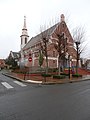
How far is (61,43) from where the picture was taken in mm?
29391

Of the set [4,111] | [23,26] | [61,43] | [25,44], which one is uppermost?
[23,26]

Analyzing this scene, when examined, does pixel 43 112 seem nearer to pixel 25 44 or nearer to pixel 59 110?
pixel 59 110

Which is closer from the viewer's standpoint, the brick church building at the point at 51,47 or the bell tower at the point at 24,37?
the brick church building at the point at 51,47

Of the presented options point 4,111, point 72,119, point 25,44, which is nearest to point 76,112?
point 72,119

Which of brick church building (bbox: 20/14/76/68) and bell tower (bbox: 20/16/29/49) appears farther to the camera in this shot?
bell tower (bbox: 20/16/29/49)

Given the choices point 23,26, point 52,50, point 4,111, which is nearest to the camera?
point 4,111

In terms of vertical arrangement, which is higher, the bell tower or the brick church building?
the bell tower

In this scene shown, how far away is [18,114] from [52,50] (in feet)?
151

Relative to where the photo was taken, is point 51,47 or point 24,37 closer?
point 51,47

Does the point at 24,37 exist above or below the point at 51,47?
above

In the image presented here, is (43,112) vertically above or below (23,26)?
below

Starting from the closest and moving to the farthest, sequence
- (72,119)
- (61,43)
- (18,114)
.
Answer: (72,119) < (18,114) < (61,43)

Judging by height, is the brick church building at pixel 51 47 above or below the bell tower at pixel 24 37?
below

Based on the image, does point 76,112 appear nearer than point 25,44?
Yes
